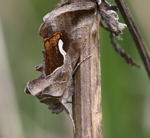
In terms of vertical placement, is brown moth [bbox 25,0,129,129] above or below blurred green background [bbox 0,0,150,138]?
above

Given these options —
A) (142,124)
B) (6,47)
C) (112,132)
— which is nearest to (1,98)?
(6,47)

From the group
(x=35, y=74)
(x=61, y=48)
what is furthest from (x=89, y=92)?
(x=35, y=74)

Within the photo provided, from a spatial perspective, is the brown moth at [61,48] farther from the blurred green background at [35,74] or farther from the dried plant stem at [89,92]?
the blurred green background at [35,74]

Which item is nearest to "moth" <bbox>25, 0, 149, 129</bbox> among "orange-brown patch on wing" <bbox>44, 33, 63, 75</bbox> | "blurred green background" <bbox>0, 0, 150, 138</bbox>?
"orange-brown patch on wing" <bbox>44, 33, 63, 75</bbox>

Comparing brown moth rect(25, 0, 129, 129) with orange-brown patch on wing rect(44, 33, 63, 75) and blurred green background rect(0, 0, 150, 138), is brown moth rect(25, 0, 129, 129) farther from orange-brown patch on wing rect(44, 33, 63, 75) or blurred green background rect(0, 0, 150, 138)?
blurred green background rect(0, 0, 150, 138)

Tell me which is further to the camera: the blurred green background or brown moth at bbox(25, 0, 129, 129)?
the blurred green background

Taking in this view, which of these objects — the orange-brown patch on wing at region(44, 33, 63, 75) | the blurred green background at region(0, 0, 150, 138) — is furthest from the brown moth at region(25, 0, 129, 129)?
the blurred green background at region(0, 0, 150, 138)

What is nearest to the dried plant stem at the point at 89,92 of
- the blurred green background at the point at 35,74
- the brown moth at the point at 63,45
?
the brown moth at the point at 63,45
